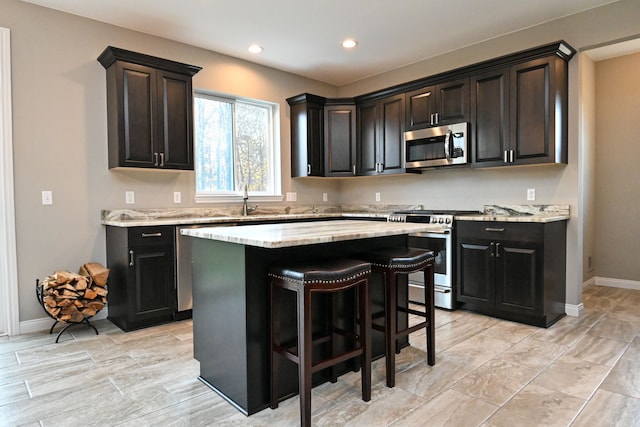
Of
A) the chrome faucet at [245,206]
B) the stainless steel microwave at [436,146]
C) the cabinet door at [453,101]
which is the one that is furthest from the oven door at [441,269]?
the chrome faucet at [245,206]

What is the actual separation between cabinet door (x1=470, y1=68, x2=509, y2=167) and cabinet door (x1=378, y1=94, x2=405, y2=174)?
0.90 meters

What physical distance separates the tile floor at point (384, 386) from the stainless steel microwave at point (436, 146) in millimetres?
1775

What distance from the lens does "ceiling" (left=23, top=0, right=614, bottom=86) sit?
329 cm

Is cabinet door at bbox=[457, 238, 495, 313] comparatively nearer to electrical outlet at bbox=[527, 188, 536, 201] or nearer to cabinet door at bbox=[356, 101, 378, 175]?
electrical outlet at bbox=[527, 188, 536, 201]

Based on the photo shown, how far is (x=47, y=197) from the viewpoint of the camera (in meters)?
3.28

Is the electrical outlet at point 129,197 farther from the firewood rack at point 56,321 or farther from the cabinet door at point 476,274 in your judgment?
the cabinet door at point 476,274

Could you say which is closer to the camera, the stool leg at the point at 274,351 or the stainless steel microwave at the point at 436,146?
the stool leg at the point at 274,351

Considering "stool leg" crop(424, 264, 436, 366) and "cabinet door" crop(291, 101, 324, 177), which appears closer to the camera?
"stool leg" crop(424, 264, 436, 366)

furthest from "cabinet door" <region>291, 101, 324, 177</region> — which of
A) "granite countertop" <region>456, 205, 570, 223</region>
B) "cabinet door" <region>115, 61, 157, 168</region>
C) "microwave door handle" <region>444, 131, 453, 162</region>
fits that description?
"granite countertop" <region>456, 205, 570, 223</region>

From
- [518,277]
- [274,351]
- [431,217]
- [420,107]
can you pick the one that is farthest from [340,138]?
[274,351]

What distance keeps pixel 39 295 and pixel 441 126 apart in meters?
4.02

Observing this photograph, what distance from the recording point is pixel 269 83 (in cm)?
488

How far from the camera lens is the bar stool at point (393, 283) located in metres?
2.22

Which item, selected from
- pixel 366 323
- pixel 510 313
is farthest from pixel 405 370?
pixel 510 313
